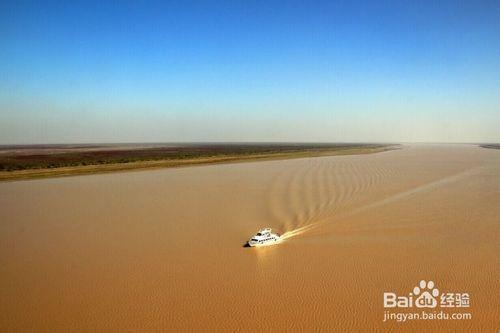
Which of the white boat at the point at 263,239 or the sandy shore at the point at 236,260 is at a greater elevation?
the white boat at the point at 263,239

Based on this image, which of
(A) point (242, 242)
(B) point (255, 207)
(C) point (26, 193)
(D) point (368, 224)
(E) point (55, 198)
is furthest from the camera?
(C) point (26, 193)

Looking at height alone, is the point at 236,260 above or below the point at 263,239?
below

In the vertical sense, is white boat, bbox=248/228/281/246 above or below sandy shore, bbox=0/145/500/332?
above

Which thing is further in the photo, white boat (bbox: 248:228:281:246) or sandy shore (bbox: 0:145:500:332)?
white boat (bbox: 248:228:281:246)

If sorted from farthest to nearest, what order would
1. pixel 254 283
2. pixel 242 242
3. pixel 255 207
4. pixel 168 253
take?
pixel 255 207, pixel 242 242, pixel 168 253, pixel 254 283

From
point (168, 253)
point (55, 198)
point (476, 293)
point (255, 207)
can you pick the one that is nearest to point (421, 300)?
point (476, 293)

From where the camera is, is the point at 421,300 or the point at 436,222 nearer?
the point at 421,300

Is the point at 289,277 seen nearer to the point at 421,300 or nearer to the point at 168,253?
the point at 421,300
